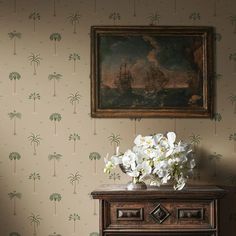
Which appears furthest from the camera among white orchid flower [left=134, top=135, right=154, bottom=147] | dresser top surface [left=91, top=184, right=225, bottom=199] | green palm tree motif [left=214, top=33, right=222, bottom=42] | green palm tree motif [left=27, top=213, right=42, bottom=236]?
green palm tree motif [left=214, top=33, right=222, bottom=42]

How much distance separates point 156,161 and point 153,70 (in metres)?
0.91

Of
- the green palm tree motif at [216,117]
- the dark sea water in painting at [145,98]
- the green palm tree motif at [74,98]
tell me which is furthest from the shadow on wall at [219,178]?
the green palm tree motif at [74,98]

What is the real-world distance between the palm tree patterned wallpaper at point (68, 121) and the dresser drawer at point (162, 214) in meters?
0.51

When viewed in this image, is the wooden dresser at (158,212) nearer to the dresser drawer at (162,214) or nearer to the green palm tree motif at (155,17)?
the dresser drawer at (162,214)

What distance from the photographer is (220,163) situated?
3.99m

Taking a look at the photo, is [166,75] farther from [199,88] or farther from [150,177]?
[150,177]

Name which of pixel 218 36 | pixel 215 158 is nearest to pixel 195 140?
pixel 215 158

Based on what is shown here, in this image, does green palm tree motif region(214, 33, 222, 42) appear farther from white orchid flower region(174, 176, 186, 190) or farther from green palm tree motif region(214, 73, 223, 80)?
white orchid flower region(174, 176, 186, 190)

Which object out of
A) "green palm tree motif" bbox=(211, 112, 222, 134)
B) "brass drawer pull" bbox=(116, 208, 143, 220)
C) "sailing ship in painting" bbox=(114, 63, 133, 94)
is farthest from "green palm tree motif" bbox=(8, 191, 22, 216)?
"green palm tree motif" bbox=(211, 112, 222, 134)

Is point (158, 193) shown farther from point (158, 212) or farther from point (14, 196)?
point (14, 196)

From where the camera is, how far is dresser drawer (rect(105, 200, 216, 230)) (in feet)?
11.3

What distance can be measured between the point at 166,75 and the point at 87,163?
1.01m

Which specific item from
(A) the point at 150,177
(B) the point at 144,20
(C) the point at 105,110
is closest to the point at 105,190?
(A) the point at 150,177

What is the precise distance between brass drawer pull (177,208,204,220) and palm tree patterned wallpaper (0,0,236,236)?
54cm
